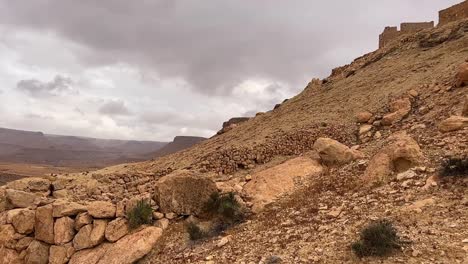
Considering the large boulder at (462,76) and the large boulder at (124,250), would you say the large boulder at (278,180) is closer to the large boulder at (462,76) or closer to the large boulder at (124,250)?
the large boulder at (124,250)

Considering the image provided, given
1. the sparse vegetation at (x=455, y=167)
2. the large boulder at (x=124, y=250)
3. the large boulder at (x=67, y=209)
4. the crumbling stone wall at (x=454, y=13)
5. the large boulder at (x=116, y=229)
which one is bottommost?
the large boulder at (x=124, y=250)

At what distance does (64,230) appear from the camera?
9.94 m

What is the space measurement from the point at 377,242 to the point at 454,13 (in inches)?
720

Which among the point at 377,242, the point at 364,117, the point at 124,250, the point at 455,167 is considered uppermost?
the point at 364,117

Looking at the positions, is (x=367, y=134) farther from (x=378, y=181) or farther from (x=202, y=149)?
(x=202, y=149)

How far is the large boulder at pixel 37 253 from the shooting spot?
9.80 m

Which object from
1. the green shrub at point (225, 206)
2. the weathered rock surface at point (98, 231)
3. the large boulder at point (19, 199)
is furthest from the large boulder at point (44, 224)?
the green shrub at point (225, 206)

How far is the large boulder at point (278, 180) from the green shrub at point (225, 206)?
481 millimetres

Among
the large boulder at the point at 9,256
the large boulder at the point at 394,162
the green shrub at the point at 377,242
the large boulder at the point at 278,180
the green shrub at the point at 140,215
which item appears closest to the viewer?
the green shrub at the point at 377,242

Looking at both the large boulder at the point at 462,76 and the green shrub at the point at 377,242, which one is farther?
the large boulder at the point at 462,76

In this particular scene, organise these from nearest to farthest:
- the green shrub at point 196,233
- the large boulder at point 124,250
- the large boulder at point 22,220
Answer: the large boulder at point 124,250 → the green shrub at point 196,233 → the large boulder at point 22,220

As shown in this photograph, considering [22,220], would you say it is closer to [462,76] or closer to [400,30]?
[462,76]

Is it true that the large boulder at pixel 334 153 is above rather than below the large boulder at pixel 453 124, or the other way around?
below

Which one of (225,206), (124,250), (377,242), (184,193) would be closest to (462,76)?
(377,242)
